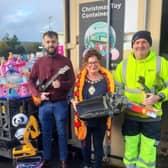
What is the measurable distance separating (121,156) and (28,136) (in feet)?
3.77

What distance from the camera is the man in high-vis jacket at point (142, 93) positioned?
266 cm

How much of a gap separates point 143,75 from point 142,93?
17 centimetres

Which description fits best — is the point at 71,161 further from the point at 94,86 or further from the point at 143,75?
the point at 143,75

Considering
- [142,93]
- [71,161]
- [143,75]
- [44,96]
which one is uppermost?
[143,75]

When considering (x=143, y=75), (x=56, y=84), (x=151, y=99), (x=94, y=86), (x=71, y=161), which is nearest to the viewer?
(x=151, y=99)

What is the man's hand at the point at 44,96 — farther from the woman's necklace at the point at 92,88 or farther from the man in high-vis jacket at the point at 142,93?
the man in high-vis jacket at the point at 142,93

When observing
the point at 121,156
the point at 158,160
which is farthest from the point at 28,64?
the point at 158,160

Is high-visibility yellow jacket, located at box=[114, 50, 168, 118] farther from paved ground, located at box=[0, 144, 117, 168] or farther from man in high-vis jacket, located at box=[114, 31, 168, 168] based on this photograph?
paved ground, located at box=[0, 144, 117, 168]

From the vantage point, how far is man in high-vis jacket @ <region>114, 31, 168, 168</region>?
266 cm

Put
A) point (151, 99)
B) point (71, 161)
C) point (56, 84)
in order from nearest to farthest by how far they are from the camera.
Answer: point (151, 99), point (56, 84), point (71, 161)

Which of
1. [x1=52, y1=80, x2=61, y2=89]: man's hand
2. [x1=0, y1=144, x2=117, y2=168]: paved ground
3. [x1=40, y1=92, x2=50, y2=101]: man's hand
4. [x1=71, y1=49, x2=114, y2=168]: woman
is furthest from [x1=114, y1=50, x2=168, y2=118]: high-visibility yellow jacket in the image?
[x1=0, y1=144, x2=117, y2=168]: paved ground

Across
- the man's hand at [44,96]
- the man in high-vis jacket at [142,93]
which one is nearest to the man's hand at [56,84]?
the man's hand at [44,96]

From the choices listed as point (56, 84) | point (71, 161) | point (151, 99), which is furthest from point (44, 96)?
point (151, 99)

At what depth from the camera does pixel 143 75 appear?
8.91 ft
